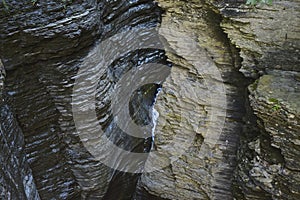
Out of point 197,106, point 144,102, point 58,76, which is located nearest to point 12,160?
point 58,76

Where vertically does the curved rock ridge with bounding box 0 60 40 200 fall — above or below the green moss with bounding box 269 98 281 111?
below

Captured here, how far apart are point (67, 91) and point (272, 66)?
1.86 meters

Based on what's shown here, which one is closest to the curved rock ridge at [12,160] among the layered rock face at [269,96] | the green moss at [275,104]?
the layered rock face at [269,96]

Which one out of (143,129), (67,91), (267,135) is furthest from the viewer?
(143,129)

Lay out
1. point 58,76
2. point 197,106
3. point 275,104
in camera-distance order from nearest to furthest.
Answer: point 58,76 < point 275,104 < point 197,106

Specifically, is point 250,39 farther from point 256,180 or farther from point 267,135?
point 256,180

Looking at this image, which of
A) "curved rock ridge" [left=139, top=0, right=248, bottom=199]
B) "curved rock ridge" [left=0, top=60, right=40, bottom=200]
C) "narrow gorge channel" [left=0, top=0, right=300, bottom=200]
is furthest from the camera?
"curved rock ridge" [left=139, top=0, right=248, bottom=199]

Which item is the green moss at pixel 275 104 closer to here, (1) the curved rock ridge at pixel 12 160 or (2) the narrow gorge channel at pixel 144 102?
(2) the narrow gorge channel at pixel 144 102

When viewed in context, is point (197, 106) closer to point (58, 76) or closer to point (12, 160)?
point (58, 76)

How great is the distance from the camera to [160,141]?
13.8 feet

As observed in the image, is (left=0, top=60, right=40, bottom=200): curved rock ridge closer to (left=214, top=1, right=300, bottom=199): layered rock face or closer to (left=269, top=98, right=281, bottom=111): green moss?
(left=214, top=1, right=300, bottom=199): layered rock face

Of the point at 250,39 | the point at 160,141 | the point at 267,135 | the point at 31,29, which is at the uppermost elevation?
→ the point at 31,29

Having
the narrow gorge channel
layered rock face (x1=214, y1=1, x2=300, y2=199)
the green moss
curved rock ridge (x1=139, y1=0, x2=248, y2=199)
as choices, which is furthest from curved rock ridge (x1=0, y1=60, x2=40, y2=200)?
the green moss

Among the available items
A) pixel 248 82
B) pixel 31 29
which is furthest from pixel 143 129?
pixel 31 29
